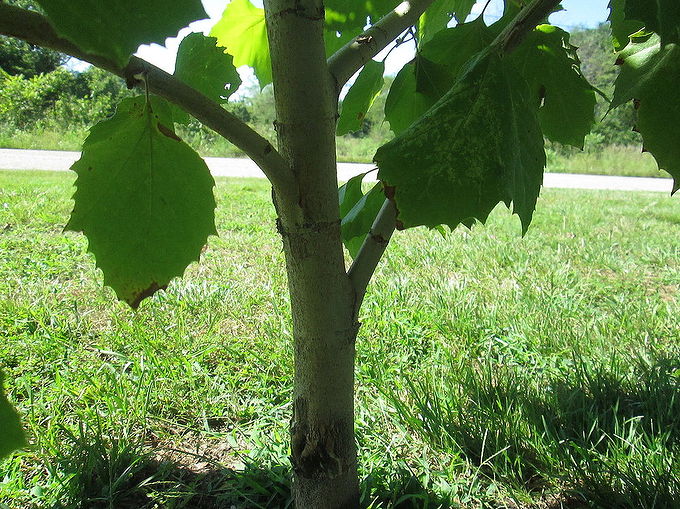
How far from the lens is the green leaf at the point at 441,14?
0.67 meters

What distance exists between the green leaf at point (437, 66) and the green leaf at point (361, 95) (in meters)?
0.04

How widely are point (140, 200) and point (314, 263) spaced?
0.16 meters

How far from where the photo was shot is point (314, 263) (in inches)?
19.5

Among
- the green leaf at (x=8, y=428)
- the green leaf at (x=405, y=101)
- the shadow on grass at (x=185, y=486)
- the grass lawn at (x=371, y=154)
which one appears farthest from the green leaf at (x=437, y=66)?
the grass lawn at (x=371, y=154)

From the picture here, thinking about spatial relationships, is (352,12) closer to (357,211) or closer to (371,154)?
(357,211)

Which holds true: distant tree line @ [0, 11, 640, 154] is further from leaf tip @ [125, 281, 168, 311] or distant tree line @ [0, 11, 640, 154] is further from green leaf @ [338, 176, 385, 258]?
leaf tip @ [125, 281, 168, 311]

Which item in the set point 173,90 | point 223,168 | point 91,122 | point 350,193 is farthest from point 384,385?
point 91,122

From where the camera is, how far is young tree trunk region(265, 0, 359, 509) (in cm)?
42

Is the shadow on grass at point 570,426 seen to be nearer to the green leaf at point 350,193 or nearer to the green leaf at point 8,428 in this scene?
the green leaf at point 350,193

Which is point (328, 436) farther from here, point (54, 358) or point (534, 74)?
point (54, 358)

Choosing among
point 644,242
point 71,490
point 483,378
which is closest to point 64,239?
point 71,490

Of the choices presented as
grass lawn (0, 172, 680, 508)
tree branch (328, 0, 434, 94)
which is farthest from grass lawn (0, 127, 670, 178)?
tree branch (328, 0, 434, 94)

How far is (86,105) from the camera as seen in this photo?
37.8 feet

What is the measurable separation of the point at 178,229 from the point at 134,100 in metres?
0.11
